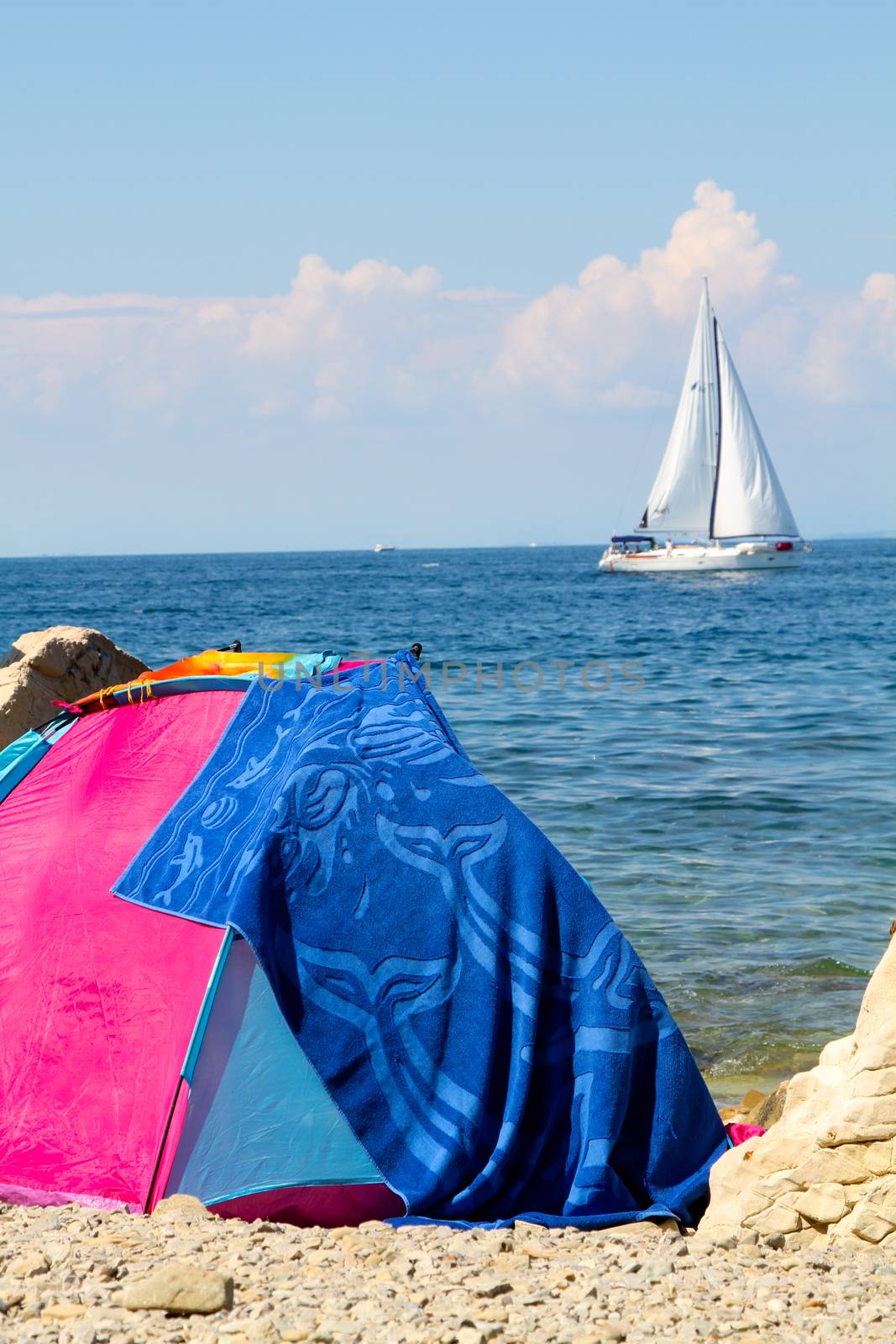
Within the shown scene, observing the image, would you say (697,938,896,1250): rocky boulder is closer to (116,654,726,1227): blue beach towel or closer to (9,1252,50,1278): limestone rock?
(116,654,726,1227): blue beach towel

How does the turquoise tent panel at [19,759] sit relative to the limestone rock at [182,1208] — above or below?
above

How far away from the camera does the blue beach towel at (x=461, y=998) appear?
411 cm

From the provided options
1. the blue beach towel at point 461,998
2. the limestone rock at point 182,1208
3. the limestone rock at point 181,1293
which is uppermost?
the blue beach towel at point 461,998

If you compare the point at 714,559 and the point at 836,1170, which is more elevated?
the point at 714,559

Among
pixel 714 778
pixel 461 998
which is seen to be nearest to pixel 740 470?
pixel 714 778

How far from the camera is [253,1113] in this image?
13.7ft

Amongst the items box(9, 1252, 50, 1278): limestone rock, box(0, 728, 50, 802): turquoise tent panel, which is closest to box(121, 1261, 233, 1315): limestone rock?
box(9, 1252, 50, 1278): limestone rock

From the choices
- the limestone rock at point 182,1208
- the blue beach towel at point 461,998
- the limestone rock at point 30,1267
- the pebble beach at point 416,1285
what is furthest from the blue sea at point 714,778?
the limestone rock at point 30,1267

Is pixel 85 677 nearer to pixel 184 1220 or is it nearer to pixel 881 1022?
pixel 184 1220

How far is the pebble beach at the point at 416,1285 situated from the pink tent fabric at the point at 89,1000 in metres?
0.37

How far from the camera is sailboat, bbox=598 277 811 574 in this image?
5834cm

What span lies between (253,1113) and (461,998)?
749mm

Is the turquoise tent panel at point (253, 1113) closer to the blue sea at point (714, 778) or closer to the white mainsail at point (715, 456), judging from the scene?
the blue sea at point (714, 778)

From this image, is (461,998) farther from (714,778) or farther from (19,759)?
(714,778)
